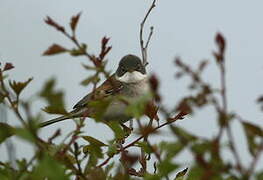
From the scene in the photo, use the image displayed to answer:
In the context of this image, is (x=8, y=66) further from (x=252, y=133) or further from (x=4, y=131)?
(x=252, y=133)

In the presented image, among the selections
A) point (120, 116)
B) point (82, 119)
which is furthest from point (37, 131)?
point (120, 116)

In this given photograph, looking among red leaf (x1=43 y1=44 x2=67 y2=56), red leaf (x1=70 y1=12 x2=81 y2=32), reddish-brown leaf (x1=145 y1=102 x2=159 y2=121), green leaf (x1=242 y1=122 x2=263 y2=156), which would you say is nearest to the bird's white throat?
reddish-brown leaf (x1=145 y1=102 x2=159 y2=121)

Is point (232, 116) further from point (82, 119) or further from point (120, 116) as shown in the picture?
point (120, 116)

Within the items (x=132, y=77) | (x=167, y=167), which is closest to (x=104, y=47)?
(x=167, y=167)

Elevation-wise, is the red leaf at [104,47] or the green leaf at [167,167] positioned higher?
the red leaf at [104,47]

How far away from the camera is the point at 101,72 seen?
2057 mm

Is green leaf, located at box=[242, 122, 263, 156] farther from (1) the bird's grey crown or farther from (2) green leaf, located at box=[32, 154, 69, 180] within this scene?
(1) the bird's grey crown

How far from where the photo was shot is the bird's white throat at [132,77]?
7.52 metres

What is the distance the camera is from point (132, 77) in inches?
298

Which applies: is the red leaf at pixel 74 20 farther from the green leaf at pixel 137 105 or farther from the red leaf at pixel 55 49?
the green leaf at pixel 137 105

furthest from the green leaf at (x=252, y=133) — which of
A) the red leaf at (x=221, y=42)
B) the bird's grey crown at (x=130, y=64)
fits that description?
the bird's grey crown at (x=130, y=64)

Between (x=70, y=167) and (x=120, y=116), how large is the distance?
14.8 feet

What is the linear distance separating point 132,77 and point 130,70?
144mm

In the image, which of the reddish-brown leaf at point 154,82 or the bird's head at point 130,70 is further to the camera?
the bird's head at point 130,70
